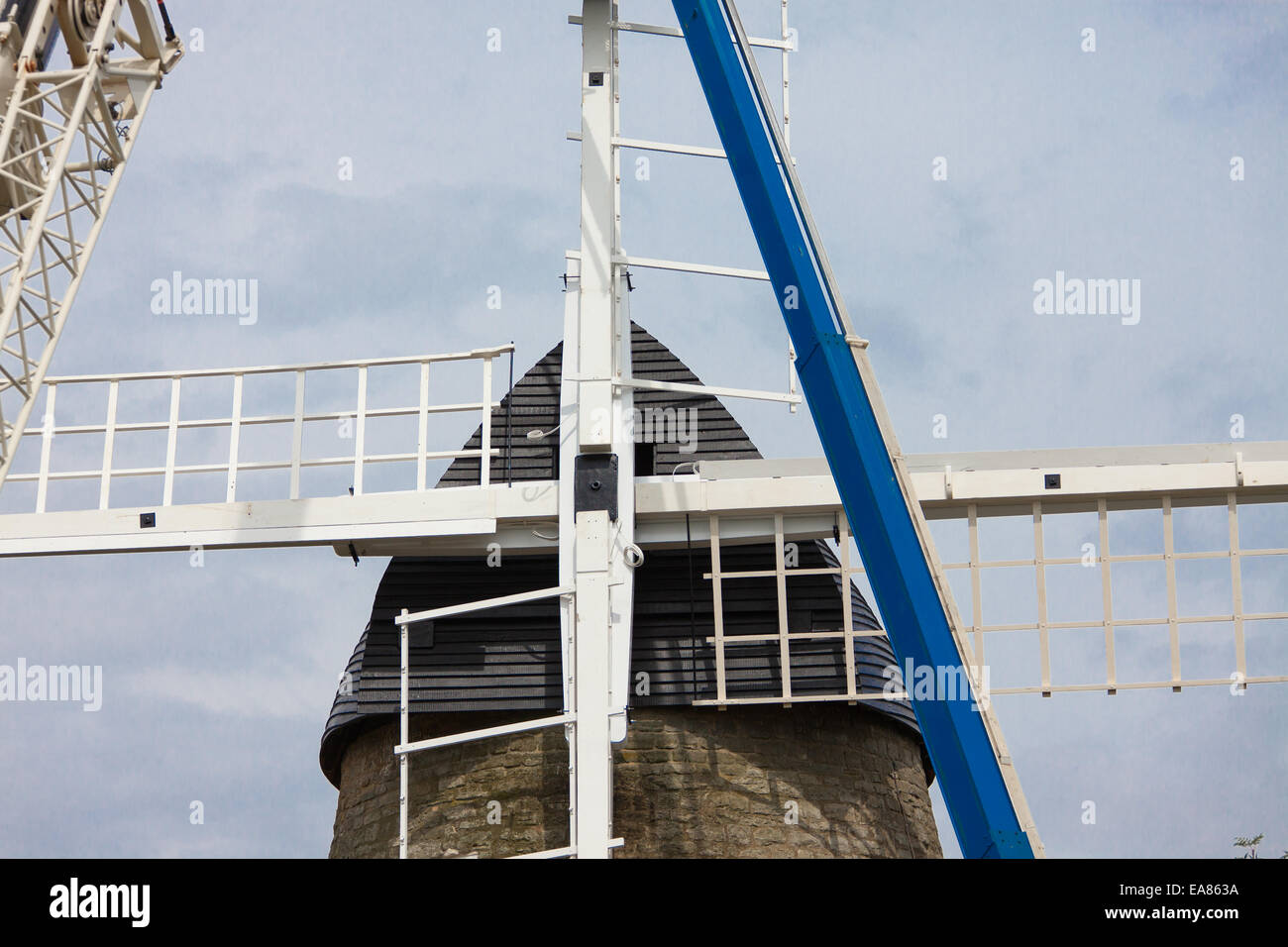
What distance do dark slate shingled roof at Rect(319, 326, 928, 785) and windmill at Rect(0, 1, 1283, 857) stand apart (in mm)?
396

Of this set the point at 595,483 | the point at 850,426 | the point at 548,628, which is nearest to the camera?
the point at 850,426

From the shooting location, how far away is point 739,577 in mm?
12812

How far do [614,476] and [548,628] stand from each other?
1.55 metres

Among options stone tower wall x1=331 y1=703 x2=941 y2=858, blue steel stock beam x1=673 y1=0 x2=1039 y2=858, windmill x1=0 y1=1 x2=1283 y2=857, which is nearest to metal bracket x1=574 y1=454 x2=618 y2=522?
windmill x1=0 y1=1 x2=1283 y2=857

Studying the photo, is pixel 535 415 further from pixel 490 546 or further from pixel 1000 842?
pixel 1000 842

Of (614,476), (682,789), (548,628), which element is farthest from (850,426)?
(548,628)

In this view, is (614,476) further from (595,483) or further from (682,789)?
(682,789)

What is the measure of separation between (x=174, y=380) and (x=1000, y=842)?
8.24 meters

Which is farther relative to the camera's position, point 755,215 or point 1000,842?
point 755,215

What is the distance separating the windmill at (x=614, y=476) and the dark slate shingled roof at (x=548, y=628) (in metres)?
0.40

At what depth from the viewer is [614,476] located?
1222 centimetres

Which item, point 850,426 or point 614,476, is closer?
point 850,426
